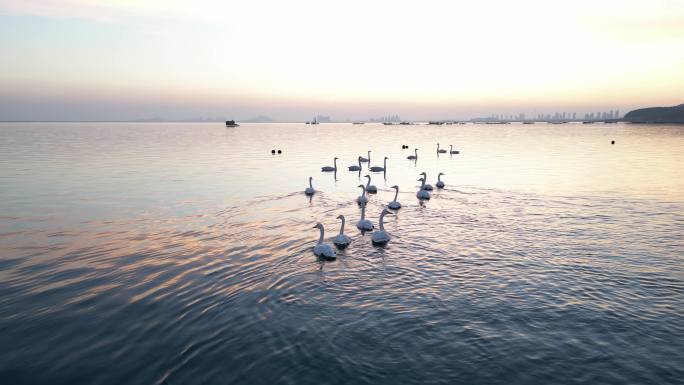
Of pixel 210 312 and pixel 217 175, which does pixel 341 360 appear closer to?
pixel 210 312

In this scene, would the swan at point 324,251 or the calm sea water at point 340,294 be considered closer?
the calm sea water at point 340,294

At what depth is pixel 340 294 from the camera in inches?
552

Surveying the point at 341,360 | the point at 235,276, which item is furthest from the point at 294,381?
the point at 235,276

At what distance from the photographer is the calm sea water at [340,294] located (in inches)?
393

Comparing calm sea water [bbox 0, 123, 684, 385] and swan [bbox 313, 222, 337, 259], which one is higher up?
swan [bbox 313, 222, 337, 259]

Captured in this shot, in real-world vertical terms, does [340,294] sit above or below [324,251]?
below

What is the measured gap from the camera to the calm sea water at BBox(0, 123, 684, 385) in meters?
9.98

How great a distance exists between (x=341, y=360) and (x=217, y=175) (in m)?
37.4

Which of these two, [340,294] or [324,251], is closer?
[340,294]

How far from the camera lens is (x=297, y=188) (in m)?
37.4

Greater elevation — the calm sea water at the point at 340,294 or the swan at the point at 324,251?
the swan at the point at 324,251

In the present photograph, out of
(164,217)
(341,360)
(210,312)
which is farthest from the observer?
(164,217)

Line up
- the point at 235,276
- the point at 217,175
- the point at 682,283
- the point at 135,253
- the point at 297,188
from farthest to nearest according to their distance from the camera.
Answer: the point at 217,175, the point at 297,188, the point at 135,253, the point at 235,276, the point at 682,283

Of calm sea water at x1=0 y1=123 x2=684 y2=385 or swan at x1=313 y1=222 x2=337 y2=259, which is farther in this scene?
swan at x1=313 y1=222 x2=337 y2=259
